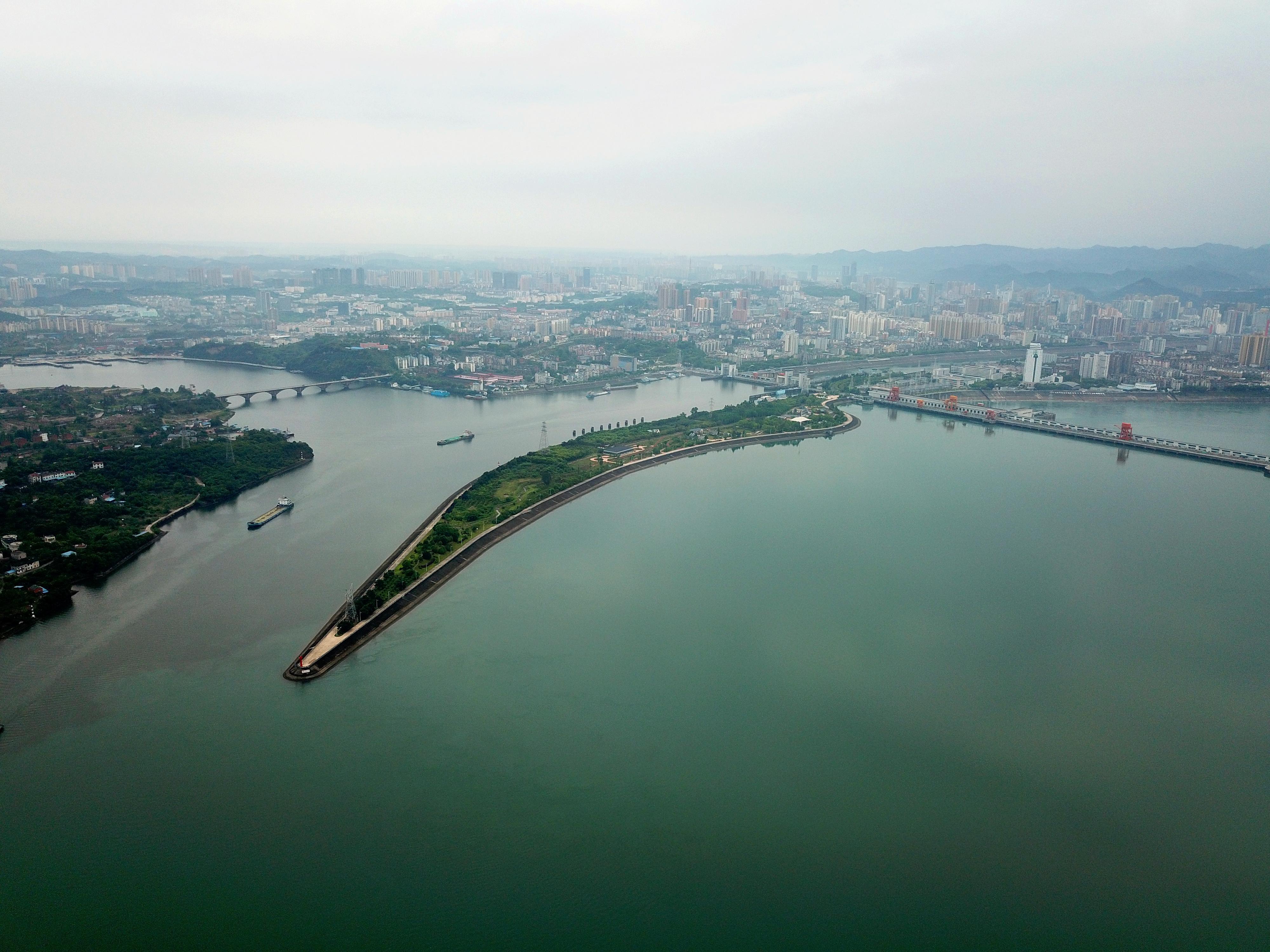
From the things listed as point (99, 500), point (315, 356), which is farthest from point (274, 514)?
point (315, 356)

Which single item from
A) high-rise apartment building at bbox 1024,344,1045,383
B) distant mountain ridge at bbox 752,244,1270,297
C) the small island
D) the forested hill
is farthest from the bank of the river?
distant mountain ridge at bbox 752,244,1270,297

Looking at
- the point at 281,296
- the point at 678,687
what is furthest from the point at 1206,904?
the point at 281,296

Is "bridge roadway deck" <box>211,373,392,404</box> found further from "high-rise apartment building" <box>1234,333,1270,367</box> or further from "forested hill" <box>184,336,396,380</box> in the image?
"high-rise apartment building" <box>1234,333,1270,367</box>

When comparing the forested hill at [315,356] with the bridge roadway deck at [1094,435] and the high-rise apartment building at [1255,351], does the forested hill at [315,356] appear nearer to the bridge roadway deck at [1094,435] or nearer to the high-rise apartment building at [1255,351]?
the bridge roadway deck at [1094,435]

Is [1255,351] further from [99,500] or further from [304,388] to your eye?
[99,500]

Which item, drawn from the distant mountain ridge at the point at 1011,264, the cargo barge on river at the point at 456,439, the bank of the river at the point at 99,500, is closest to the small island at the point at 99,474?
the bank of the river at the point at 99,500

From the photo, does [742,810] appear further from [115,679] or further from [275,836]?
[115,679]

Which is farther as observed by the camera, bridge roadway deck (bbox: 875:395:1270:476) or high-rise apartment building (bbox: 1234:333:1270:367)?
high-rise apartment building (bbox: 1234:333:1270:367)
